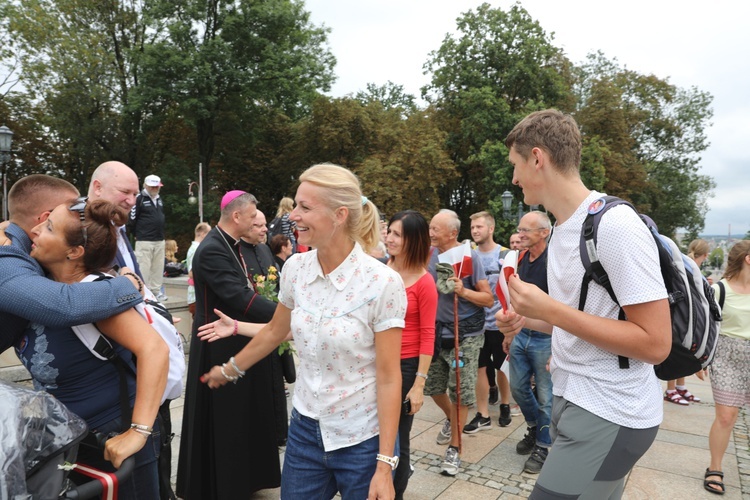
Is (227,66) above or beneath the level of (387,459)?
above

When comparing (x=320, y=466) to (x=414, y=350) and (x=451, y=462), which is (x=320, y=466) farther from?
(x=451, y=462)

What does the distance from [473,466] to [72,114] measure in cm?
2598

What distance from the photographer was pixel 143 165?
26.8 meters

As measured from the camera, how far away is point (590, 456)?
1.91 meters

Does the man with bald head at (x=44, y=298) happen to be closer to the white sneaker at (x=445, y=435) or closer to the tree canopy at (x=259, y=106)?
the white sneaker at (x=445, y=435)

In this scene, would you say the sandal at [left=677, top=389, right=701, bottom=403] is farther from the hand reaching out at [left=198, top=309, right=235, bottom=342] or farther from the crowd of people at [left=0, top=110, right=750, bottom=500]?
the hand reaching out at [left=198, top=309, right=235, bottom=342]

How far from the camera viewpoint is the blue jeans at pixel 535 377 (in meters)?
4.67

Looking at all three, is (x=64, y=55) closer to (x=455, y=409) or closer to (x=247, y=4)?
(x=247, y=4)

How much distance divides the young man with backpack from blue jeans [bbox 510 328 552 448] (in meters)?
2.61

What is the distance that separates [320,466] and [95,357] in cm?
101

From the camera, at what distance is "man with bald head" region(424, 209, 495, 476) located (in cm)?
478

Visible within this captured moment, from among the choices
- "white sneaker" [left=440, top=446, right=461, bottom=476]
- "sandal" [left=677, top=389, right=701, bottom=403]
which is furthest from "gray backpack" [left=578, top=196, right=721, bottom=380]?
"sandal" [left=677, top=389, right=701, bottom=403]

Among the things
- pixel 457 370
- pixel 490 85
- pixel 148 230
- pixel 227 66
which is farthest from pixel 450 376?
pixel 490 85

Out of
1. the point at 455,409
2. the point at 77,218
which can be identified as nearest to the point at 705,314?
the point at 77,218
